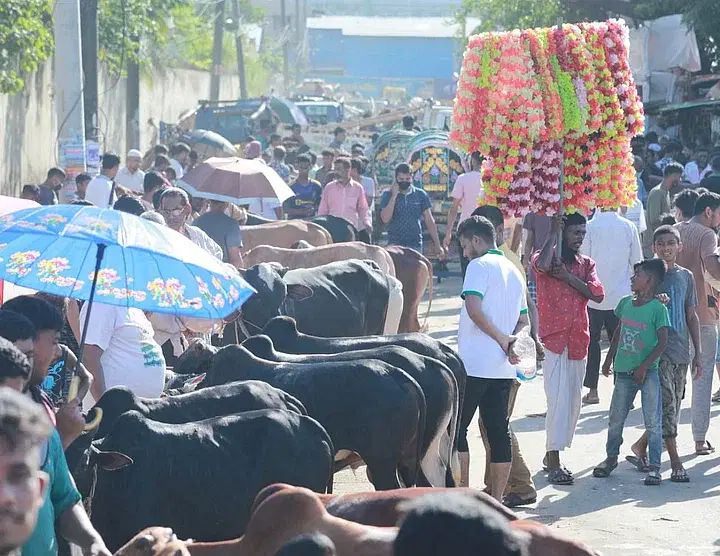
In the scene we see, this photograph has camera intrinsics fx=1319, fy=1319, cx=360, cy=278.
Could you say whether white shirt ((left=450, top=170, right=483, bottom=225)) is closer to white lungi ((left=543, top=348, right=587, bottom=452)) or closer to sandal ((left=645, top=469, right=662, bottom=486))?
white lungi ((left=543, top=348, right=587, bottom=452))

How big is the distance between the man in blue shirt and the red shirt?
671 cm

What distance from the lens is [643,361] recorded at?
8.91 m

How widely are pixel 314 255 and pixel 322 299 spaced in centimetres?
189

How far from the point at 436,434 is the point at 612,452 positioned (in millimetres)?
1849

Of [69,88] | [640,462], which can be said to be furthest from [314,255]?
[640,462]

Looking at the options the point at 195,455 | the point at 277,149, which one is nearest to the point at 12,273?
the point at 195,455

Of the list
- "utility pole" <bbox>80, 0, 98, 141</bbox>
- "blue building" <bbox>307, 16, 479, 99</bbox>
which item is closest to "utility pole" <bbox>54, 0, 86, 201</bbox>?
"utility pole" <bbox>80, 0, 98, 141</bbox>

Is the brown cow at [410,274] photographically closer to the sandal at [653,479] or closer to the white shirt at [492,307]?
the sandal at [653,479]

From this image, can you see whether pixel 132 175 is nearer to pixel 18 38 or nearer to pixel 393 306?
pixel 18 38

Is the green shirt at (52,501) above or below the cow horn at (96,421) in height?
above

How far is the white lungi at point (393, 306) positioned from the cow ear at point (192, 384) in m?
4.26

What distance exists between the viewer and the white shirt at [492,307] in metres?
7.92

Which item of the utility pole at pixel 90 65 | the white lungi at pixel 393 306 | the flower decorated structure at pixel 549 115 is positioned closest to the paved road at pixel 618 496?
the white lungi at pixel 393 306

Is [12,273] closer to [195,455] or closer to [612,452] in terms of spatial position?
[195,455]
